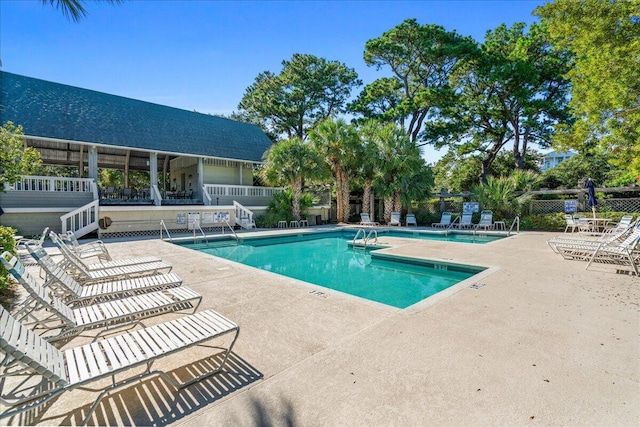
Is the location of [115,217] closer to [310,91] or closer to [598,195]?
[310,91]

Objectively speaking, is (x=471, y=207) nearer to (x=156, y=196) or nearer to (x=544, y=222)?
(x=544, y=222)

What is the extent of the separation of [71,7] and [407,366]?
7.26 m

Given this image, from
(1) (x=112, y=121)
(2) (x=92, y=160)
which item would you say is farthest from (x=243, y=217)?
(1) (x=112, y=121)

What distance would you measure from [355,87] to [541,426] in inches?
1307

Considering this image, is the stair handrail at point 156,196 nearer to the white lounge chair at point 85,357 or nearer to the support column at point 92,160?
the support column at point 92,160

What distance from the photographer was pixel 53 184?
581 inches

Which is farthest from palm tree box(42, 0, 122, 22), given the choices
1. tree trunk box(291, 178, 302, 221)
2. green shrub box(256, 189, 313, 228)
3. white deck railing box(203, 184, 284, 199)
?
green shrub box(256, 189, 313, 228)

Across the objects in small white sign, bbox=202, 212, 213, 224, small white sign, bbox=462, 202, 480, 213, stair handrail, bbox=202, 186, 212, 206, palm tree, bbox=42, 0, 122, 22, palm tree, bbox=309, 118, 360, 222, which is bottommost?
small white sign, bbox=202, 212, 213, 224

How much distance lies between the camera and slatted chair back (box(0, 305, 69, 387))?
2004 millimetres

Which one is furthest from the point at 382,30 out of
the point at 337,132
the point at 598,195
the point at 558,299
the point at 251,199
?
the point at 558,299

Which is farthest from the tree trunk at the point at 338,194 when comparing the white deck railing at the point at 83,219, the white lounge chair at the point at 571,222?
the white deck railing at the point at 83,219

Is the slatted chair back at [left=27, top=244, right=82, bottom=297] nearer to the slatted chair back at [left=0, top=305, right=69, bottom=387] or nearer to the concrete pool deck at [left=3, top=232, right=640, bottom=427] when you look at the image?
the concrete pool deck at [left=3, top=232, right=640, bottom=427]

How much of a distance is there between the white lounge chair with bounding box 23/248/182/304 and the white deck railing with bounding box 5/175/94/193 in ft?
42.0

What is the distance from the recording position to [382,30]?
25.1 meters
